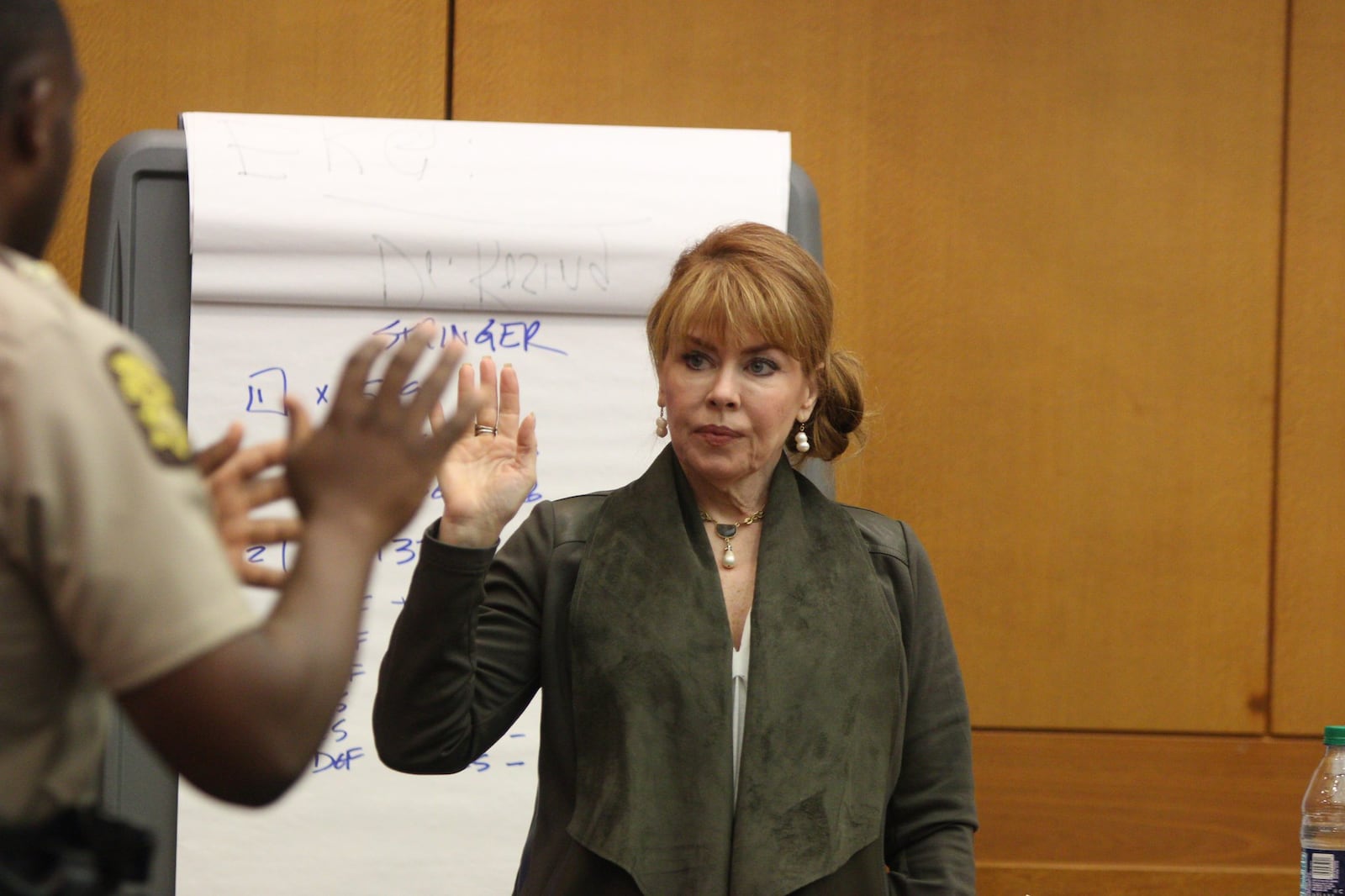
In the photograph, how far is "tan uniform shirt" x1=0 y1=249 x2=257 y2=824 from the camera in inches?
23.7

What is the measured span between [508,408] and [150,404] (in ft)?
2.50

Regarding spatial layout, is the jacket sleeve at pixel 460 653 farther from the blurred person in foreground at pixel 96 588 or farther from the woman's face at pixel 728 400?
the blurred person in foreground at pixel 96 588

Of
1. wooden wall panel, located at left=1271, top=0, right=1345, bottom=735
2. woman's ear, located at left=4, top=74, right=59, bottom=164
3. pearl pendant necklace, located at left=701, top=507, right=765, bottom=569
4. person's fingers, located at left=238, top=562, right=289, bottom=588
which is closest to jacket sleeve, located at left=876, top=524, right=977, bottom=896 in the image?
pearl pendant necklace, located at left=701, top=507, right=765, bottom=569

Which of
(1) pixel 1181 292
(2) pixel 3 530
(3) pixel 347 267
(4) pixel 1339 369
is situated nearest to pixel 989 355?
(1) pixel 1181 292

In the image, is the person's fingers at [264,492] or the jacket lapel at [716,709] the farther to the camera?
the jacket lapel at [716,709]

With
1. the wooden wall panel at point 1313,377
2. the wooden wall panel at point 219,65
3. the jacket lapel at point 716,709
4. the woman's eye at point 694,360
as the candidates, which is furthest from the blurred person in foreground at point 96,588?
the wooden wall panel at point 1313,377

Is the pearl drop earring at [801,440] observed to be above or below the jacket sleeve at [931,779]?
above

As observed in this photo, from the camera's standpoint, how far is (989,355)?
8.15 feet

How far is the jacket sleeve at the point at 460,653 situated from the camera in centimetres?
130

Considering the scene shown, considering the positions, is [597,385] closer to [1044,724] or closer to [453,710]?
[453,710]

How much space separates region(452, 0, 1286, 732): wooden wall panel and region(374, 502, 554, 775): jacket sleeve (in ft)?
3.67

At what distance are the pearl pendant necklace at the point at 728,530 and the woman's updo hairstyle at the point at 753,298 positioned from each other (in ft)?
0.56

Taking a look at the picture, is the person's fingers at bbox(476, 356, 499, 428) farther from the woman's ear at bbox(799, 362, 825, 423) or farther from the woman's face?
the woman's ear at bbox(799, 362, 825, 423)

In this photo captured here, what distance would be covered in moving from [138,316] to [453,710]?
39.1 inches
